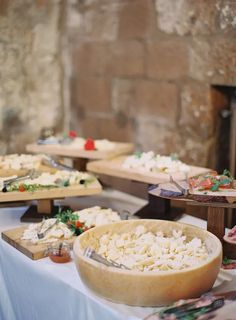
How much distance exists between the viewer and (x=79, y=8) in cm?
277

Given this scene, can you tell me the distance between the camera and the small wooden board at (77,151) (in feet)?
6.99

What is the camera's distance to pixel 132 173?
188cm

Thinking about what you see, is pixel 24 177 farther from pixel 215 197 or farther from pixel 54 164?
pixel 215 197

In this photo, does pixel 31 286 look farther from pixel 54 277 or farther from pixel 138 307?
pixel 138 307

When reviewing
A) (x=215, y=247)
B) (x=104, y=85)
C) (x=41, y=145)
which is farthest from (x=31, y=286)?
(x=104, y=85)

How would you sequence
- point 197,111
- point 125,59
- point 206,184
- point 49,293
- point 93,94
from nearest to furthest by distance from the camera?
point 49,293 → point 206,184 → point 197,111 → point 125,59 → point 93,94

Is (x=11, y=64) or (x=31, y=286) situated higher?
(x=11, y=64)

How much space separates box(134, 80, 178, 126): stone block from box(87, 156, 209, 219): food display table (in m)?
0.50

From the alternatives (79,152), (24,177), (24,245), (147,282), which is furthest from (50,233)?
(79,152)

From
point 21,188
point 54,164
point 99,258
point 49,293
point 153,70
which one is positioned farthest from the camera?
point 153,70

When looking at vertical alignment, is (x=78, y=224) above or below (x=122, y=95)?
below

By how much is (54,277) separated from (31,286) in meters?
0.13

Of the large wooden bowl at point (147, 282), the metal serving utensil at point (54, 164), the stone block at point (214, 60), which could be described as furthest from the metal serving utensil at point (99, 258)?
the stone block at point (214, 60)

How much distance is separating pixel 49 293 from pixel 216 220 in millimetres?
535
